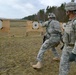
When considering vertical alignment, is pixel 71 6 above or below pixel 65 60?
above

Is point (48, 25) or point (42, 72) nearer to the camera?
point (42, 72)

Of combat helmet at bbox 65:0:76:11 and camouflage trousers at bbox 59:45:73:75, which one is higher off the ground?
combat helmet at bbox 65:0:76:11

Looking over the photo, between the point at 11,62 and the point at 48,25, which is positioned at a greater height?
the point at 48,25

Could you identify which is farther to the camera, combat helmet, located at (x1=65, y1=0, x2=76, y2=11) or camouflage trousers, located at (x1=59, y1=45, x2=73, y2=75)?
camouflage trousers, located at (x1=59, y1=45, x2=73, y2=75)

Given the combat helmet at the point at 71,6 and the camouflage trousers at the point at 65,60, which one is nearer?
the combat helmet at the point at 71,6

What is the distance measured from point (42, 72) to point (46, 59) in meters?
1.47

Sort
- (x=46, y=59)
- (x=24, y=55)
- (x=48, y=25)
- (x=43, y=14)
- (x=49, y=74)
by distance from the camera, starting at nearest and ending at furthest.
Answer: (x=49, y=74), (x=48, y=25), (x=46, y=59), (x=24, y=55), (x=43, y=14)

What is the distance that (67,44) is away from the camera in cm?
430

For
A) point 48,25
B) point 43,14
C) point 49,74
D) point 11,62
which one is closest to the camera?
point 49,74

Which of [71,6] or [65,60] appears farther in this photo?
[65,60]

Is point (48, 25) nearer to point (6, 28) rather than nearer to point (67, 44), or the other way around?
point (67, 44)

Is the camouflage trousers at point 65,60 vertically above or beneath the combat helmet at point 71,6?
beneath

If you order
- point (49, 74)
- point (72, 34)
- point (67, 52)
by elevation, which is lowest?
point (49, 74)

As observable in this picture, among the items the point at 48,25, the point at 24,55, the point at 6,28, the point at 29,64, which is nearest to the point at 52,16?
the point at 48,25
